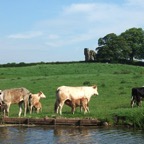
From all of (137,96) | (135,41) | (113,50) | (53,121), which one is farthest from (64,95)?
(135,41)

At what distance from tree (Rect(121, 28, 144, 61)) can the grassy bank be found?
32666 millimetres

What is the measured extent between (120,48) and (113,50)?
173 centimetres

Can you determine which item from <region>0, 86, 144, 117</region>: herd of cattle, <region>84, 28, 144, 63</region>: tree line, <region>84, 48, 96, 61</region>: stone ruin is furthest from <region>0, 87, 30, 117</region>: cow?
<region>84, 48, 96, 61</region>: stone ruin

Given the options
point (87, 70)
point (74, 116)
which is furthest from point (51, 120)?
point (87, 70)

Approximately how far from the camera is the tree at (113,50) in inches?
3593

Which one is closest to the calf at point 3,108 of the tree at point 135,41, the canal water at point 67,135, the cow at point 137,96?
the canal water at point 67,135

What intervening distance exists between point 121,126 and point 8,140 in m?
6.32

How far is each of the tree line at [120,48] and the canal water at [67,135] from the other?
6849cm

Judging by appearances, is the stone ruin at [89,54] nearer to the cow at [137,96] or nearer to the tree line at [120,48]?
the tree line at [120,48]

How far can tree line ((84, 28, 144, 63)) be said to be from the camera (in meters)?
91.6

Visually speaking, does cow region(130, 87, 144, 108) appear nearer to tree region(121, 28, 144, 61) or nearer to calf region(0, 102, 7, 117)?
calf region(0, 102, 7, 117)

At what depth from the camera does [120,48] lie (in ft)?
302

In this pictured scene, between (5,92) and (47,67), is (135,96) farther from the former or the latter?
(47,67)

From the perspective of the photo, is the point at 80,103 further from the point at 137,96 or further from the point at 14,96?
the point at 137,96
